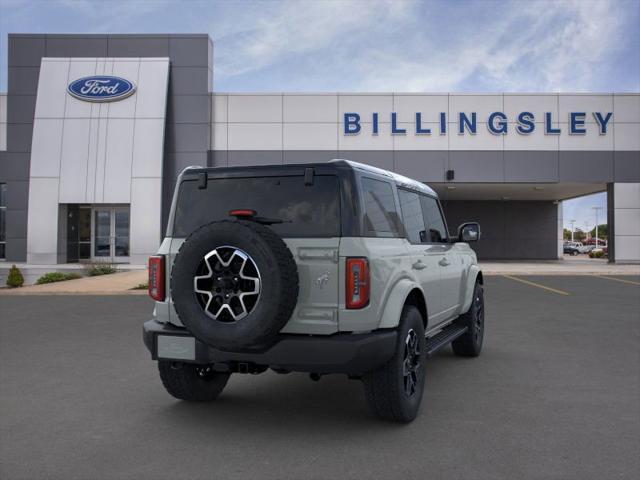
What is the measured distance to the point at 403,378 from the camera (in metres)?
4.29

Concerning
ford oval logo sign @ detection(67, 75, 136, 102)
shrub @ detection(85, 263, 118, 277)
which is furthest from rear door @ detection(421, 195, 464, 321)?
ford oval logo sign @ detection(67, 75, 136, 102)

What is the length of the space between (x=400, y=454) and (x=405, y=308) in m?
1.13

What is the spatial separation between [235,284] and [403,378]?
1439mm

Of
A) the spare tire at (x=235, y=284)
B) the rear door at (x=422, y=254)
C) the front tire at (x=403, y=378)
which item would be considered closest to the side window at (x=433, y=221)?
the rear door at (x=422, y=254)

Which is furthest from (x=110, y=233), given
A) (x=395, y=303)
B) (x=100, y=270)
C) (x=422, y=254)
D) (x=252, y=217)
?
(x=395, y=303)

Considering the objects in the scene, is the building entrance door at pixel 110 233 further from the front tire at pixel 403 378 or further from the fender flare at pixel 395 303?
the fender flare at pixel 395 303

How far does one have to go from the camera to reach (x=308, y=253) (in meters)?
4.00

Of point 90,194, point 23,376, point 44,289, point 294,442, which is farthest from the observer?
point 90,194

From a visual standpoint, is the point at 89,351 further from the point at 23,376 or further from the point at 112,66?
the point at 112,66

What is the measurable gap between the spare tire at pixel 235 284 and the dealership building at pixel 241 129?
74.8 feet

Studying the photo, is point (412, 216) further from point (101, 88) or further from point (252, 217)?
point (101, 88)

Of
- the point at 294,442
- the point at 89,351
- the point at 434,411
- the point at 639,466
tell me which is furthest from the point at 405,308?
the point at 89,351

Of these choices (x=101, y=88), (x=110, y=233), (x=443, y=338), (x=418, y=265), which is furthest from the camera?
(x=110, y=233)

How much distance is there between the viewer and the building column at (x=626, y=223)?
87.8 feet
